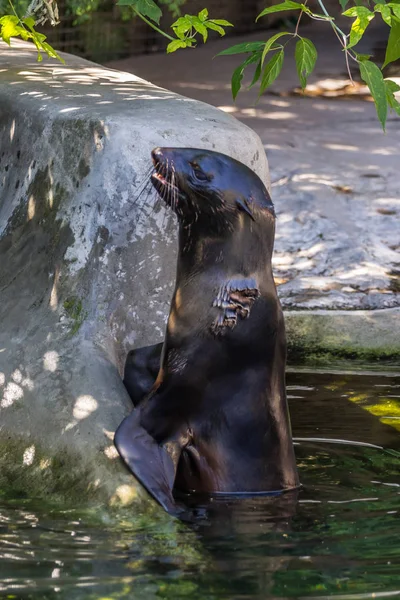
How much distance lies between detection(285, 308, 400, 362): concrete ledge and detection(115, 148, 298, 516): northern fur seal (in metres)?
2.63

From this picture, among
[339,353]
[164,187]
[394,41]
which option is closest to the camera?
[394,41]

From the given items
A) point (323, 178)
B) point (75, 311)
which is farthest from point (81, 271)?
point (323, 178)

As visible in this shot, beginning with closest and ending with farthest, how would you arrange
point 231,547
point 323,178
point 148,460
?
1. point 231,547
2. point 148,460
3. point 323,178

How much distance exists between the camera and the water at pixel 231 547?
3.79 metres

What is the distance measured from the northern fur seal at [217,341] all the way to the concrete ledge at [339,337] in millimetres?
2632

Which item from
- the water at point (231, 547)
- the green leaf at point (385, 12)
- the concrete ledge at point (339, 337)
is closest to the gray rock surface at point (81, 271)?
the water at point (231, 547)

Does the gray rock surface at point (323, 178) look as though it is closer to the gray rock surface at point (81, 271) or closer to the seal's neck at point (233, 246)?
the gray rock surface at point (81, 271)

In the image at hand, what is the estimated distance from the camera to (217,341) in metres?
4.73

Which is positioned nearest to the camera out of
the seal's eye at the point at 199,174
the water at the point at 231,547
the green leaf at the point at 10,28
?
the water at the point at 231,547

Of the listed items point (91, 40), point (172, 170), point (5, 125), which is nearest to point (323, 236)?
point (5, 125)

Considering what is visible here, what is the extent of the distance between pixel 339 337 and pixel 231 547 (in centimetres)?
345

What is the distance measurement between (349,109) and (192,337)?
8.63 m

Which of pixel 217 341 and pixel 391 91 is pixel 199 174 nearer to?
pixel 217 341

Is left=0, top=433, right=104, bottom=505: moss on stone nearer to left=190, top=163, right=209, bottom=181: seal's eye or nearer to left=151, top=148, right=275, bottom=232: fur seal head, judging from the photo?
left=151, top=148, right=275, bottom=232: fur seal head
